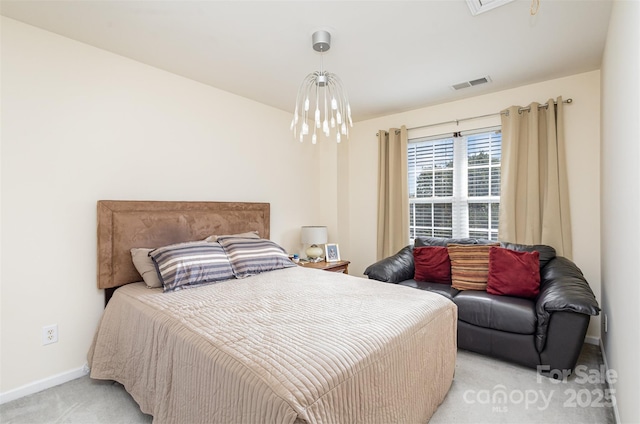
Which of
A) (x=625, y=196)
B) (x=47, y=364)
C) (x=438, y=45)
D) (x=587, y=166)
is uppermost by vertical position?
(x=438, y=45)

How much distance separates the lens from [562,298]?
2.11 meters

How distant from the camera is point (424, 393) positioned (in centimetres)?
163

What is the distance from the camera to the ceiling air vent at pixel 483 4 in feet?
5.99

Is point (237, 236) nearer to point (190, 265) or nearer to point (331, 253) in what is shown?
point (190, 265)

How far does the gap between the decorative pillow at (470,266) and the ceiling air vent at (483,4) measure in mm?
2000

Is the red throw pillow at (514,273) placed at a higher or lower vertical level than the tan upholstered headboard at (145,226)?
lower

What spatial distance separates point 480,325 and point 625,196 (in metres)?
1.42

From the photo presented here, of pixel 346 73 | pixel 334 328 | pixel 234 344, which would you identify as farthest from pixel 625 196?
pixel 346 73

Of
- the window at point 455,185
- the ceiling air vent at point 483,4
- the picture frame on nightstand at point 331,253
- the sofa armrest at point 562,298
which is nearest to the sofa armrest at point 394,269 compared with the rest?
the window at point 455,185

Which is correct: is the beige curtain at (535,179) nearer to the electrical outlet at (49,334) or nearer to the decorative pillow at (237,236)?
the decorative pillow at (237,236)

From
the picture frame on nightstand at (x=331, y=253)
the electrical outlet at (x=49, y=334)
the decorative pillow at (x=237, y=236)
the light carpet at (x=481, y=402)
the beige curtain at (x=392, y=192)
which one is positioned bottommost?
the light carpet at (x=481, y=402)

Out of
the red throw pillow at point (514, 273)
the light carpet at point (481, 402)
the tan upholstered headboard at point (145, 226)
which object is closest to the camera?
the light carpet at point (481, 402)

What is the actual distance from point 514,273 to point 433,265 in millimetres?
739

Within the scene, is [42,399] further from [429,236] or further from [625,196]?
[429,236]
